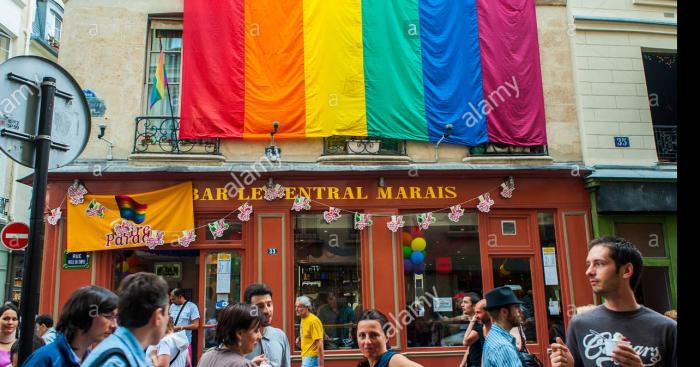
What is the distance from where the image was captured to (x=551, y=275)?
11703 millimetres

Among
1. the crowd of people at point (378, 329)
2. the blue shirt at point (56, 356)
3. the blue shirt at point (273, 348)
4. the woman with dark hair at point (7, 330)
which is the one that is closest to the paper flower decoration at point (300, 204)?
the blue shirt at point (273, 348)

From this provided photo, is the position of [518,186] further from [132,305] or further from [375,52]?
[132,305]

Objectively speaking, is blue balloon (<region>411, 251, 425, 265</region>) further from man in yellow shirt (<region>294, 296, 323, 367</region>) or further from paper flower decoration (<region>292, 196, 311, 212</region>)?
man in yellow shirt (<region>294, 296, 323, 367</region>)

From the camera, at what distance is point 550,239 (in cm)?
1194

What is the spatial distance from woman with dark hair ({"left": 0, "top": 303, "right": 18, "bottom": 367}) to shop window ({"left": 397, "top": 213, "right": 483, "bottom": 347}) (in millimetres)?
7180

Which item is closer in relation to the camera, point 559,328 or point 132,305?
point 132,305

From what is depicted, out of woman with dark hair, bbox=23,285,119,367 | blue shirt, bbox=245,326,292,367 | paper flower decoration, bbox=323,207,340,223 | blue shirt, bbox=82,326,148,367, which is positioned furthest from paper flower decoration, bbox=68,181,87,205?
blue shirt, bbox=82,326,148,367

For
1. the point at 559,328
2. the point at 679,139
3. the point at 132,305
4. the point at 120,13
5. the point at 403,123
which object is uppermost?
the point at 120,13

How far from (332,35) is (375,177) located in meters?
3.32

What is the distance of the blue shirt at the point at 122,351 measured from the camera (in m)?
2.73

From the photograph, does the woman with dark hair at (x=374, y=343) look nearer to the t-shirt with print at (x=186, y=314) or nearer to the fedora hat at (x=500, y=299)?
the fedora hat at (x=500, y=299)

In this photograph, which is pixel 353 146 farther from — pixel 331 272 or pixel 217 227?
pixel 217 227

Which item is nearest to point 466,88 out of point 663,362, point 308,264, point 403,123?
point 403,123

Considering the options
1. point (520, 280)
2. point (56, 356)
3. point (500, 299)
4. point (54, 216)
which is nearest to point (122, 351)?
point (56, 356)
